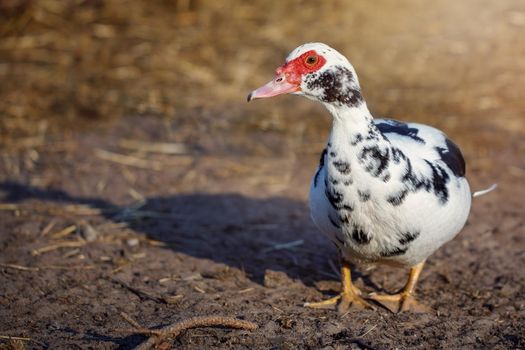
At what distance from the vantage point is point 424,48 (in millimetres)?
9320

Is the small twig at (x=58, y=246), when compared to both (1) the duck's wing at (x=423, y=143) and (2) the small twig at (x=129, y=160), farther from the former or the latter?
(1) the duck's wing at (x=423, y=143)

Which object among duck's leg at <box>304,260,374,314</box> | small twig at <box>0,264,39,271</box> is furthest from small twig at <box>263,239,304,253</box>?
small twig at <box>0,264,39,271</box>

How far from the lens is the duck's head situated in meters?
3.96

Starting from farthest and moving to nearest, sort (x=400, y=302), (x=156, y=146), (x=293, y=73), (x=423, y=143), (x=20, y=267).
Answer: (x=156, y=146), (x=20, y=267), (x=400, y=302), (x=423, y=143), (x=293, y=73)

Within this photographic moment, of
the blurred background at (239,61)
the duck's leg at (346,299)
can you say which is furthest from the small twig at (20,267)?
the blurred background at (239,61)

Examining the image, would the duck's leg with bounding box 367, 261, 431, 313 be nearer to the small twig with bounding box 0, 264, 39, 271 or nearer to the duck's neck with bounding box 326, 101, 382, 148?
the duck's neck with bounding box 326, 101, 382, 148

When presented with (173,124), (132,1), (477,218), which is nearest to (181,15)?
(132,1)

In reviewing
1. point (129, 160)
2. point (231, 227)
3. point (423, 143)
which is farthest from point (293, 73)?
point (129, 160)

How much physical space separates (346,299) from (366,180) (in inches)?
39.8

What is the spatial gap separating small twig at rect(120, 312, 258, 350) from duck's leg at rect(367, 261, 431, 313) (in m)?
0.93

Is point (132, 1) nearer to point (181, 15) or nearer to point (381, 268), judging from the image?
point (181, 15)

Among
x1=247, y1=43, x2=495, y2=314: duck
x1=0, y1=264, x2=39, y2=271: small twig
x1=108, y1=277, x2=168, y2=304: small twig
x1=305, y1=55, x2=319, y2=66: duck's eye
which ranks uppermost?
x1=305, y1=55, x2=319, y2=66: duck's eye

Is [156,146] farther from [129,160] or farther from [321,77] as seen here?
[321,77]

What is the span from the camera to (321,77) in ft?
13.1
